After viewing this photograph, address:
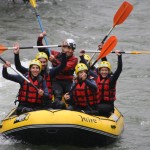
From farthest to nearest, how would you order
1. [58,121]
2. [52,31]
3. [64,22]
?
1. [64,22]
2. [52,31]
3. [58,121]

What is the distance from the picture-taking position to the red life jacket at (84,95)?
28.8 feet

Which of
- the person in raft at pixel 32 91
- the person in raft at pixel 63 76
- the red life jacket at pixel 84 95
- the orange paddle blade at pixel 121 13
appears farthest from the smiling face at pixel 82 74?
the orange paddle blade at pixel 121 13

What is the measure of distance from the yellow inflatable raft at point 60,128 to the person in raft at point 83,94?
33 centimetres

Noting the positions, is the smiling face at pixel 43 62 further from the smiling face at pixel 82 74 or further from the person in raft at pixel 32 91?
the smiling face at pixel 82 74

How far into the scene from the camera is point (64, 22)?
20078mm

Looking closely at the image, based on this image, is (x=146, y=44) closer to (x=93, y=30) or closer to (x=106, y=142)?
(x=93, y=30)

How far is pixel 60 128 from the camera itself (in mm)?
8031

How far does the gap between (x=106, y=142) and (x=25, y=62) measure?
6330mm

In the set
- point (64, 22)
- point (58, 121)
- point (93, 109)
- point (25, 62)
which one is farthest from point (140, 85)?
point (64, 22)

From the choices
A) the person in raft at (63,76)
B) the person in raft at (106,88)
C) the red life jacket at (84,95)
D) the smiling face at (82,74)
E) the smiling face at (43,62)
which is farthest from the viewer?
the person in raft at (63,76)

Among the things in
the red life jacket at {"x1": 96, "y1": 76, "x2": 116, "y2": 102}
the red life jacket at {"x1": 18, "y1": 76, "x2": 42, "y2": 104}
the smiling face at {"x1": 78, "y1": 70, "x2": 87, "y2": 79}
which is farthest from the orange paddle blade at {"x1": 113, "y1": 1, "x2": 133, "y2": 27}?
the red life jacket at {"x1": 18, "y1": 76, "x2": 42, "y2": 104}

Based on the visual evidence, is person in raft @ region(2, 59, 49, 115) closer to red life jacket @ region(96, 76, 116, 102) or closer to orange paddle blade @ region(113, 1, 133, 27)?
red life jacket @ region(96, 76, 116, 102)

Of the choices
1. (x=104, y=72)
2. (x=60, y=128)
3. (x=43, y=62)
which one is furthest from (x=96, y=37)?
(x=60, y=128)

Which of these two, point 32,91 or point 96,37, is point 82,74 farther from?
point 96,37
